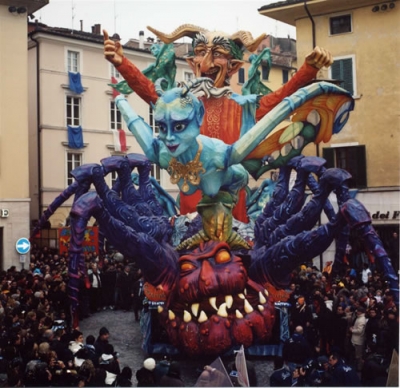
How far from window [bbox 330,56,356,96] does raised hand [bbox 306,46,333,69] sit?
42.5 ft

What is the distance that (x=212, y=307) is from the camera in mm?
14555

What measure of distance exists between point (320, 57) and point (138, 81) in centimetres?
407

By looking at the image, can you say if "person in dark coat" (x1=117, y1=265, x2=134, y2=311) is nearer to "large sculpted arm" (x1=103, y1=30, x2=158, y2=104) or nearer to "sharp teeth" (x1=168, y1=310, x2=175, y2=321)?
"large sculpted arm" (x1=103, y1=30, x2=158, y2=104)

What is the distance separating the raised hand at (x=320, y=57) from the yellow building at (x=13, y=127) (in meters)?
15.5

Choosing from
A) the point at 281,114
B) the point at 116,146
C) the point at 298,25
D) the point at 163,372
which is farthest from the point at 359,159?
the point at 163,372

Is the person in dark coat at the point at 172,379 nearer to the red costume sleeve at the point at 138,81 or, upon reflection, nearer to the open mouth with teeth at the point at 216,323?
the open mouth with teeth at the point at 216,323

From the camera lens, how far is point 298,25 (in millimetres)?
30703

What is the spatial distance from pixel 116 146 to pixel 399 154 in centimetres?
1257

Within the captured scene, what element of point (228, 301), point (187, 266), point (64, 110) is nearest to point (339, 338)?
point (228, 301)

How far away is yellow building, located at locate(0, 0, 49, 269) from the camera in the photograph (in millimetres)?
29141

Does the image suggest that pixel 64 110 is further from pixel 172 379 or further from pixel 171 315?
pixel 172 379

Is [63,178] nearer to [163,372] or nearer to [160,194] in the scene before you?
[160,194]

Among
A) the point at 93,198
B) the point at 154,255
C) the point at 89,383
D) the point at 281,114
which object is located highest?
the point at 281,114

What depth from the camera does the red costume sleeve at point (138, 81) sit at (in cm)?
1765
